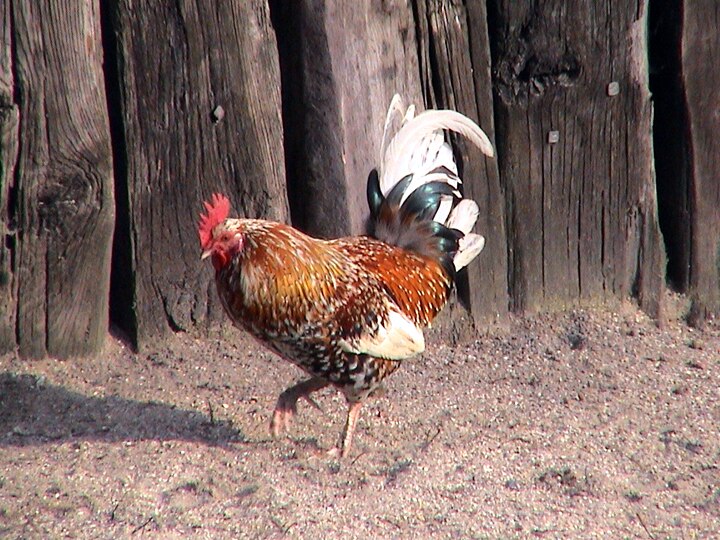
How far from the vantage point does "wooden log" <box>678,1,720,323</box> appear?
5.04 m

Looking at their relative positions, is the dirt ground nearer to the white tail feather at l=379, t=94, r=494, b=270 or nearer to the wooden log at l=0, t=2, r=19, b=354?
the wooden log at l=0, t=2, r=19, b=354

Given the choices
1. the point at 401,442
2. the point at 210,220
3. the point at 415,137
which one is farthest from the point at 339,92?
the point at 401,442

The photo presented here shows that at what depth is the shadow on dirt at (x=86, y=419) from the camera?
177 inches

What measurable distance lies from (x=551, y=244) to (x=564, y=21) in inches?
43.8

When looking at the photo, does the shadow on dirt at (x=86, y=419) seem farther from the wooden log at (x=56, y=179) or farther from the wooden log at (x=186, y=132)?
the wooden log at (x=186, y=132)

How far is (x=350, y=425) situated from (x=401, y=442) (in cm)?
24

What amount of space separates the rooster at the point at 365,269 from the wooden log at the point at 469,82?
0.13 meters

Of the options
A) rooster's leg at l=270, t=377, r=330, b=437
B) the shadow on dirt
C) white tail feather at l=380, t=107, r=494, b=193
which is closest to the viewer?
the shadow on dirt

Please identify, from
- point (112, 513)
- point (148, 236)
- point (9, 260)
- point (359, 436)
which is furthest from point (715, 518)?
point (9, 260)

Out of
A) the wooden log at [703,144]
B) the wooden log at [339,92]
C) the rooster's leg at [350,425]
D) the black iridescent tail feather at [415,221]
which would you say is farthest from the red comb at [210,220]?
the wooden log at [703,144]

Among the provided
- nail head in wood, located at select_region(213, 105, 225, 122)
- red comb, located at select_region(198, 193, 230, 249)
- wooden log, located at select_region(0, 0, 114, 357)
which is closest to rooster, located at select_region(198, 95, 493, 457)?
red comb, located at select_region(198, 193, 230, 249)

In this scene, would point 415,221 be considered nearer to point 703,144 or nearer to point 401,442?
point 401,442

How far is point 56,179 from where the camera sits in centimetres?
459

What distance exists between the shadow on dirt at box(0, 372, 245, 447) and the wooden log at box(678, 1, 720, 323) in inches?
100
